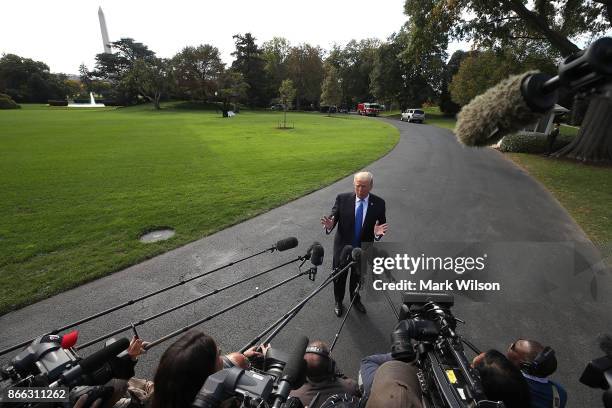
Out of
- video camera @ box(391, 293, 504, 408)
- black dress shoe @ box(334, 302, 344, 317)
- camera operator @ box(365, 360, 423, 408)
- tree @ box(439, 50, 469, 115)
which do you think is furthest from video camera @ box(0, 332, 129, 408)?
tree @ box(439, 50, 469, 115)

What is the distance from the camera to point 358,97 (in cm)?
7169

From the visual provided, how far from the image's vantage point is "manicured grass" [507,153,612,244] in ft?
28.9

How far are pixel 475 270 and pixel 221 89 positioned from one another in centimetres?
6575

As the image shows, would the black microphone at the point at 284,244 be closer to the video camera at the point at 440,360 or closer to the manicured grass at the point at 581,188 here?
the video camera at the point at 440,360

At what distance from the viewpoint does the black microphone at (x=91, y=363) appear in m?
1.98

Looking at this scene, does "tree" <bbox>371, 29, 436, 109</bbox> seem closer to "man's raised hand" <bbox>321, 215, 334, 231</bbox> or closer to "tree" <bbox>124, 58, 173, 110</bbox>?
"tree" <bbox>124, 58, 173, 110</bbox>

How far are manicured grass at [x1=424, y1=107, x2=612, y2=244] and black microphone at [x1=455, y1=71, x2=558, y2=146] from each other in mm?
9049

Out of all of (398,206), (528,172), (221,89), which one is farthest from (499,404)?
(221,89)

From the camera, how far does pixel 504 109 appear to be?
4.47ft

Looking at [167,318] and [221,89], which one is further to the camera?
Result: [221,89]

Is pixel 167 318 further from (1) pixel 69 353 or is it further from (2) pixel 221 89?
(2) pixel 221 89

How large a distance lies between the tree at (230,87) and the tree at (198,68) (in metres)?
2.13

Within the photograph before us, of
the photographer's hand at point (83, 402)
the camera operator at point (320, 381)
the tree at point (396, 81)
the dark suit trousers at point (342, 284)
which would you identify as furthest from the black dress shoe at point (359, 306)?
the tree at point (396, 81)

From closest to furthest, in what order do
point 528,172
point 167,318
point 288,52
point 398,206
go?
point 167,318 < point 398,206 < point 528,172 < point 288,52
